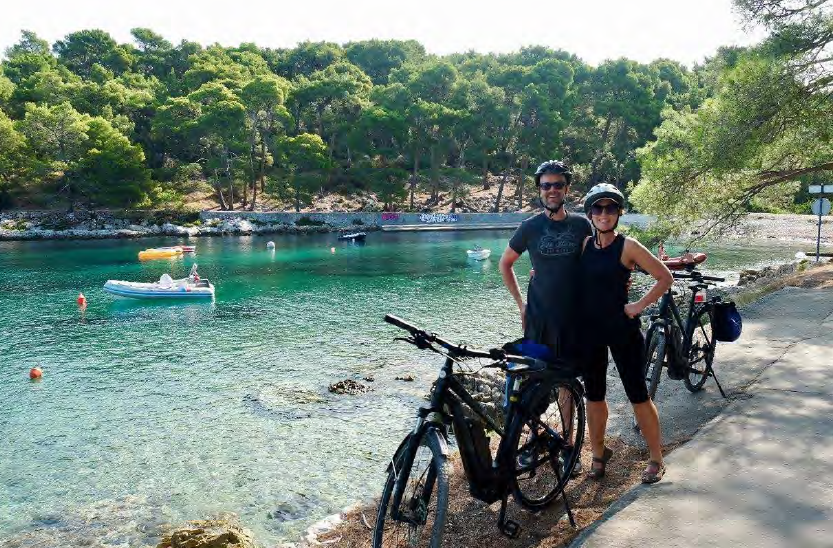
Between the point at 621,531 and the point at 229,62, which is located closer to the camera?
the point at 621,531

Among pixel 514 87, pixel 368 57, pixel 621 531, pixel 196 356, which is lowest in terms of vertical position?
pixel 196 356

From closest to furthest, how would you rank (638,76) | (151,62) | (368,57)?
(638,76) → (151,62) → (368,57)

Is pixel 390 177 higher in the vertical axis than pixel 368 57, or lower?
lower

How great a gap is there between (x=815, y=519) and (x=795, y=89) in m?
12.4

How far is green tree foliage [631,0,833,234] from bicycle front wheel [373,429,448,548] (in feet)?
42.6

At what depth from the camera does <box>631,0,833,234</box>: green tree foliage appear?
1308 centimetres

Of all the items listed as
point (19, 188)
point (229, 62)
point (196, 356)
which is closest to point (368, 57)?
point (229, 62)

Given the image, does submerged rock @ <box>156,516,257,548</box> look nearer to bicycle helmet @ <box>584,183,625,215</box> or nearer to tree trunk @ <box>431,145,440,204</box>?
bicycle helmet @ <box>584,183,625,215</box>

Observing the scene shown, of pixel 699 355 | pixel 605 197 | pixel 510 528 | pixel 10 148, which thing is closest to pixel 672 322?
pixel 699 355

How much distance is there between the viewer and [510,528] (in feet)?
12.8

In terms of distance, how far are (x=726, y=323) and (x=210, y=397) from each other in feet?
31.7

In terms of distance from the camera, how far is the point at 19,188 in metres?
54.6

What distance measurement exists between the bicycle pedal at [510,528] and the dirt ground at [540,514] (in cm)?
6

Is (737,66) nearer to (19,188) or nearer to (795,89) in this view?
(795,89)
